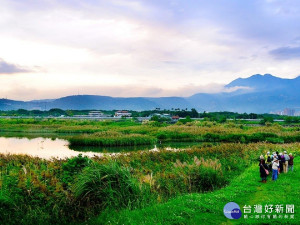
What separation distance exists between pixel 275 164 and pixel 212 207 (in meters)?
4.45

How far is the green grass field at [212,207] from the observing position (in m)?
6.74

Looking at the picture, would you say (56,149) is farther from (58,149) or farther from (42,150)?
(42,150)

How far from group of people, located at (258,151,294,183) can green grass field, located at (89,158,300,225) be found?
1.92 feet

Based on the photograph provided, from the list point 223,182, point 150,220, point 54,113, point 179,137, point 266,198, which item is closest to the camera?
point 150,220

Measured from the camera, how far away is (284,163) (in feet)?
40.2

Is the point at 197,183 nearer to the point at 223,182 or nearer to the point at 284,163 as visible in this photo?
the point at 223,182

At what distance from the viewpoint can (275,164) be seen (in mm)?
10719

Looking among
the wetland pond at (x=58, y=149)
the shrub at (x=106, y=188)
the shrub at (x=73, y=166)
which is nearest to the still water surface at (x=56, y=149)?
the wetland pond at (x=58, y=149)

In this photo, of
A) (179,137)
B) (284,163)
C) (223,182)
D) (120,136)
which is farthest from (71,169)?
(179,137)

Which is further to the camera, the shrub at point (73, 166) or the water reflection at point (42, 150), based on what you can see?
the water reflection at point (42, 150)

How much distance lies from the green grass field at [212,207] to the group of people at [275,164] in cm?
59

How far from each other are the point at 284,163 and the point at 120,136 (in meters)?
23.0

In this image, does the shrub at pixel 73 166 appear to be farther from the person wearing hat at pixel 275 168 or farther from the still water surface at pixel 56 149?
the still water surface at pixel 56 149

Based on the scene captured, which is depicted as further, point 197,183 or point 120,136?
point 120,136
